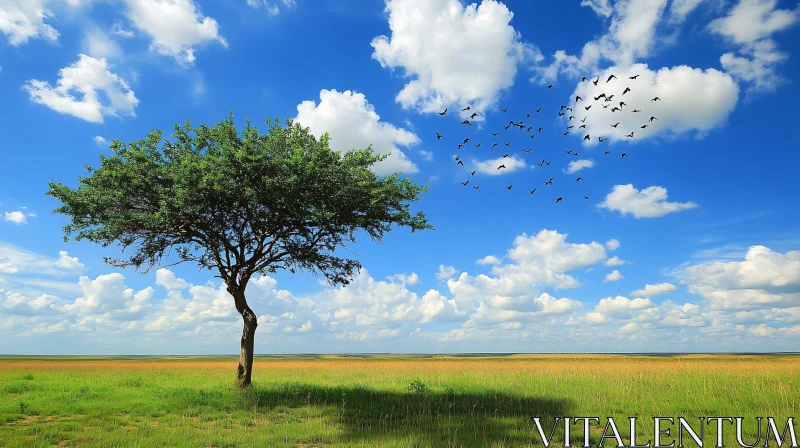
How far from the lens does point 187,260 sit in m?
27.2

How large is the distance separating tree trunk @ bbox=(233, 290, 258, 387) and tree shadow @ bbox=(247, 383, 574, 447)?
1.08 meters

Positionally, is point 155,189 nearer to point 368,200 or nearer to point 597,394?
point 368,200

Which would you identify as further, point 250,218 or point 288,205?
point 250,218

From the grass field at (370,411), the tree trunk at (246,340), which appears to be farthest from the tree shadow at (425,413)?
the tree trunk at (246,340)

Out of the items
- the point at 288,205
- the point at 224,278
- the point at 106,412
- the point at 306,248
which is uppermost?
the point at 288,205

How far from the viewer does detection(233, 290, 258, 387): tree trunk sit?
1009 inches

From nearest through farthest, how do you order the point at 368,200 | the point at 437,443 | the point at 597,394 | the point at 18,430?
the point at 437,443 → the point at 18,430 → the point at 597,394 → the point at 368,200

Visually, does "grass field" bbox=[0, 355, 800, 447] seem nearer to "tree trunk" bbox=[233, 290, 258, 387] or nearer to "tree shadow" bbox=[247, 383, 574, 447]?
"tree shadow" bbox=[247, 383, 574, 447]

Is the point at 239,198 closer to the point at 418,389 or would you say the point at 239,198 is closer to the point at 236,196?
the point at 236,196

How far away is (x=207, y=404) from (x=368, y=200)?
11838mm

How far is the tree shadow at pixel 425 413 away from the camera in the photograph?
14.6 meters

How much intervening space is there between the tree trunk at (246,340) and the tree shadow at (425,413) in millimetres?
1080

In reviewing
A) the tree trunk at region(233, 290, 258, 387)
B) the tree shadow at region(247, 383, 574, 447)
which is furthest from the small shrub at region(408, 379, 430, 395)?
the tree trunk at region(233, 290, 258, 387)

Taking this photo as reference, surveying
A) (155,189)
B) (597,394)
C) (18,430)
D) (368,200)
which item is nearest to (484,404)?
(597,394)
